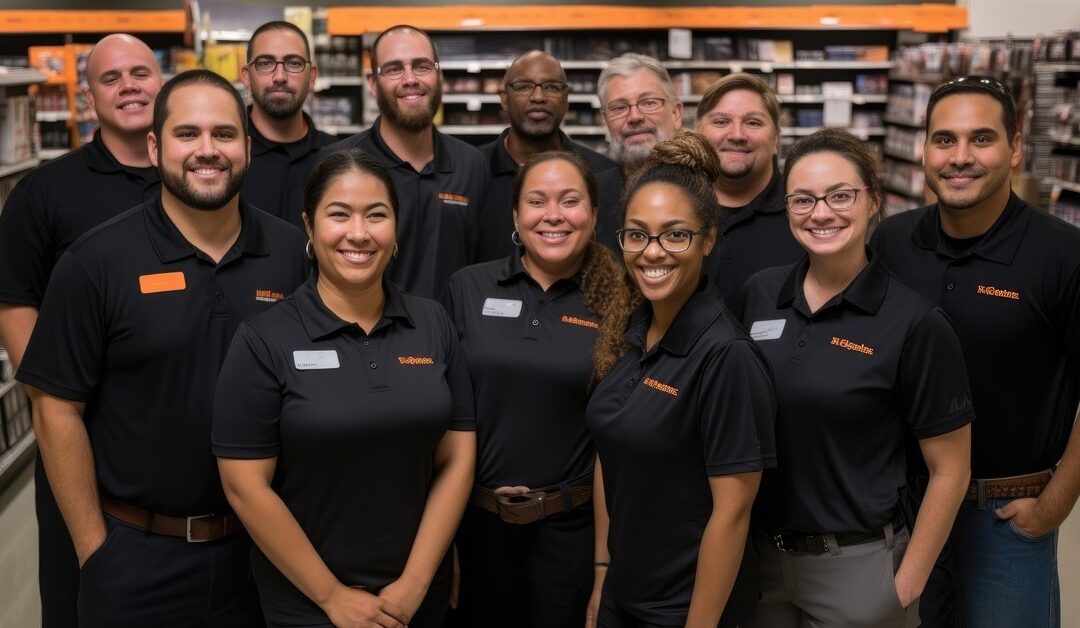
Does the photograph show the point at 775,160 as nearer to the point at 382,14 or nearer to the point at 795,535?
the point at 795,535

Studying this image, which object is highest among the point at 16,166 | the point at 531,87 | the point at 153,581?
the point at 531,87

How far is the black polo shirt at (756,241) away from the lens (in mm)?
3041

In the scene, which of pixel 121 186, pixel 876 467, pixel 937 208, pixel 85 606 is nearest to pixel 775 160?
pixel 937 208

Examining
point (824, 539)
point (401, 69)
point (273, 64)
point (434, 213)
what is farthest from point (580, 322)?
point (273, 64)

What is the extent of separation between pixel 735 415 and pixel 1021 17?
391 inches

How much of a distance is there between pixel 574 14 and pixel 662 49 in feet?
3.54

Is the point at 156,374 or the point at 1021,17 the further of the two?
the point at 1021,17

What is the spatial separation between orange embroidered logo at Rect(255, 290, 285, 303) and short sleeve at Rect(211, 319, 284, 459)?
302 millimetres

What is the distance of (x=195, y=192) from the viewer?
234cm

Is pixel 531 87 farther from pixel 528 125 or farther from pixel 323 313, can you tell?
pixel 323 313

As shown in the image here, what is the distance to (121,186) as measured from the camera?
2.96 meters

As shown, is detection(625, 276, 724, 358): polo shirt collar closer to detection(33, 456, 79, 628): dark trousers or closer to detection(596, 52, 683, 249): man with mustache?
detection(596, 52, 683, 249): man with mustache

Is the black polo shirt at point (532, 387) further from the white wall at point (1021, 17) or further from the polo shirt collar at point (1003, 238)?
the white wall at point (1021, 17)

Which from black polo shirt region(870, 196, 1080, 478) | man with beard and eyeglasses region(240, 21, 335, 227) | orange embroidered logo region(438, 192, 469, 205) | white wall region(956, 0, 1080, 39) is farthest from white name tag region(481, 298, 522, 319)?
white wall region(956, 0, 1080, 39)
